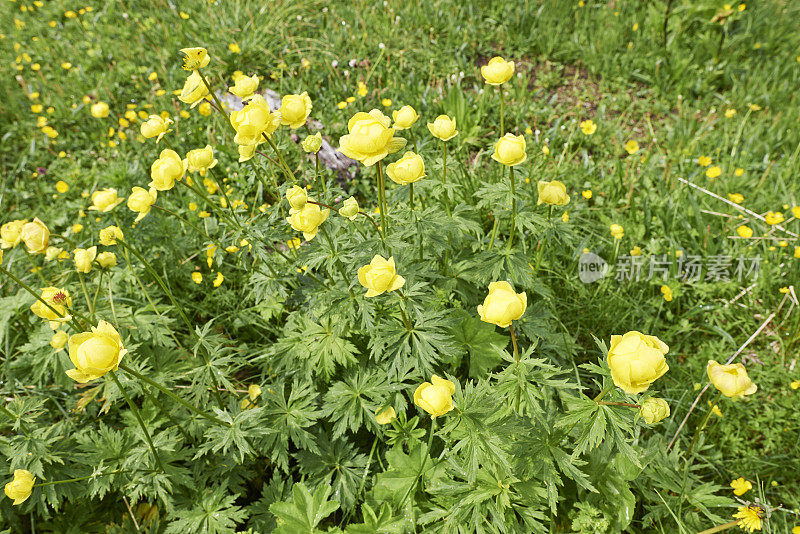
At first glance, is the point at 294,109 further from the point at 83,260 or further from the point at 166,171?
the point at 83,260

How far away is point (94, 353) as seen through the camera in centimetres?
118

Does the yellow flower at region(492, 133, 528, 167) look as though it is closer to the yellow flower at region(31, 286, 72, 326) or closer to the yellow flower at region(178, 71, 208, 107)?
the yellow flower at region(178, 71, 208, 107)

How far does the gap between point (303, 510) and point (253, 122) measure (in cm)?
128

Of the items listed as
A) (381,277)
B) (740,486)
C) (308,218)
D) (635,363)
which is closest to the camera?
(635,363)

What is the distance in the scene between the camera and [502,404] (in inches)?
57.3

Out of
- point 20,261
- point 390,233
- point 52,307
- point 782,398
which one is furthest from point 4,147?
point 782,398

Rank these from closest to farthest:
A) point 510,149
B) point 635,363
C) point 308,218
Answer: point 635,363
point 308,218
point 510,149

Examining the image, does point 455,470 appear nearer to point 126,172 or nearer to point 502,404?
point 502,404

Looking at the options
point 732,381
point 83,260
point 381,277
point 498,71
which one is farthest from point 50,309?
point 732,381

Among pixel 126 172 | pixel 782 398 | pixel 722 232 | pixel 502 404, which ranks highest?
pixel 126 172

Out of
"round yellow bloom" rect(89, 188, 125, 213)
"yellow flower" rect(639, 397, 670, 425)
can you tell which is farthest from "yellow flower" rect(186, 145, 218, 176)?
"yellow flower" rect(639, 397, 670, 425)

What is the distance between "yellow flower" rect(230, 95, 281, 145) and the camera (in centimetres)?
143

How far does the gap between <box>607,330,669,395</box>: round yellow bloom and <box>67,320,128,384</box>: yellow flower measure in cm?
123

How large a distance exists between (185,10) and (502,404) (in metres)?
4.18
